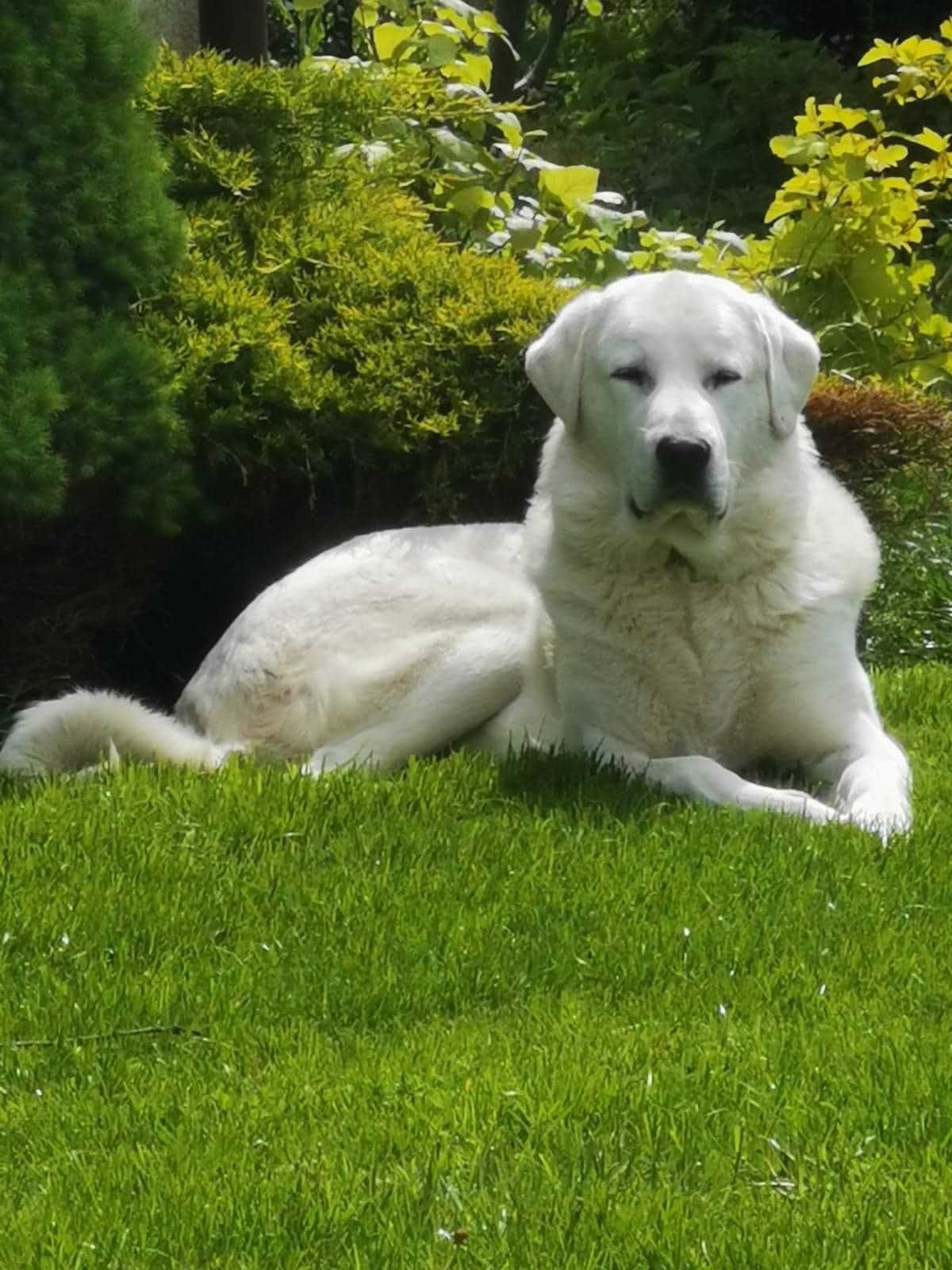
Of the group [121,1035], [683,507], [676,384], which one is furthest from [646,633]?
[121,1035]

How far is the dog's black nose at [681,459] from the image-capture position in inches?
168

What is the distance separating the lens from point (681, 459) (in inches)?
169

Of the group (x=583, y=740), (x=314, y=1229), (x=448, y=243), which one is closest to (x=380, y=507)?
(x=448, y=243)

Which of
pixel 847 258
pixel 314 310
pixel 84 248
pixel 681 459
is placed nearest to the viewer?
pixel 681 459

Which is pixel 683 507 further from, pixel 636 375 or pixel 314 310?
pixel 314 310

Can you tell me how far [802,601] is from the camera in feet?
15.2

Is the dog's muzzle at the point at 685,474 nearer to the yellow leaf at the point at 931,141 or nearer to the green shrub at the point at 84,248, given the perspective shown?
the green shrub at the point at 84,248

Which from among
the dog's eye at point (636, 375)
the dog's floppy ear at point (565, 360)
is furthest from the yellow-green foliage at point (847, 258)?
the dog's eye at point (636, 375)

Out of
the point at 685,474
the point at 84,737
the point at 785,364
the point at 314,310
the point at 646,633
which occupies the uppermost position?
the point at 785,364

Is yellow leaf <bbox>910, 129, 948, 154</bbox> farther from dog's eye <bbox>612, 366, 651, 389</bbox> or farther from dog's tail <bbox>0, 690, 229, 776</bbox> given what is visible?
dog's tail <bbox>0, 690, 229, 776</bbox>

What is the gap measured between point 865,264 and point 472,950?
13.9 feet

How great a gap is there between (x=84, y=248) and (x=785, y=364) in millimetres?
1989

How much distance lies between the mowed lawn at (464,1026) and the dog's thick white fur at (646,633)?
0.72 feet

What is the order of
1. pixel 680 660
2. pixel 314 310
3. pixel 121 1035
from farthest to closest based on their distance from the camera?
1. pixel 314 310
2. pixel 680 660
3. pixel 121 1035
